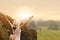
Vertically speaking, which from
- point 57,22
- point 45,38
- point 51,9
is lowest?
point 45,38

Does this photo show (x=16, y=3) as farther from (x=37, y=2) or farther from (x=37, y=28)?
(x=37, y=28)

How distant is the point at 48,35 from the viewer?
1910mm

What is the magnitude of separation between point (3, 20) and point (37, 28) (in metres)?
0.40

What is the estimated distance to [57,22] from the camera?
193 cm

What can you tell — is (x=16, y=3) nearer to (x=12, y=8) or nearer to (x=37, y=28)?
(x=12, y=8)

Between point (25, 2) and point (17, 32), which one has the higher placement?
point (25, 2)

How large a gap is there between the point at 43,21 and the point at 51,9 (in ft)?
0.57

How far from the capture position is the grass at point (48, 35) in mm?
1901

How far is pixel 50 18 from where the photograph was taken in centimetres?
195

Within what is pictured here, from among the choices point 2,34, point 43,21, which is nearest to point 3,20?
point 2,34

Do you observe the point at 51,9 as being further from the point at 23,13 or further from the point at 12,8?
the point at 12,8

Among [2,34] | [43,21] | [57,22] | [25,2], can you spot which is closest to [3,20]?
[2,34]

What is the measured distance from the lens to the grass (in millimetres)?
1901

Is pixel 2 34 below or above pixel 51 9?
below
